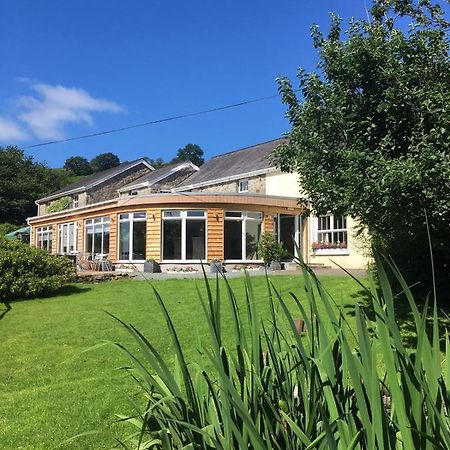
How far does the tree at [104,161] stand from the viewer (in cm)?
9617

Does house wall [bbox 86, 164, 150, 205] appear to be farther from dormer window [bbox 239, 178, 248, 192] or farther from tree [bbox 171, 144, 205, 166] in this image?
tree [bbox 171, 144, 205, 166]

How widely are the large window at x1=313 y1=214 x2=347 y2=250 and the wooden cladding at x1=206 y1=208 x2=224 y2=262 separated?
414 cm

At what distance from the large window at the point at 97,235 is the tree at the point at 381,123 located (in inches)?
704

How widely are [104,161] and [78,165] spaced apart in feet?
18.0

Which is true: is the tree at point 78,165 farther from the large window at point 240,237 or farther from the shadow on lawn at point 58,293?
the shadow on lawn at point 58,293

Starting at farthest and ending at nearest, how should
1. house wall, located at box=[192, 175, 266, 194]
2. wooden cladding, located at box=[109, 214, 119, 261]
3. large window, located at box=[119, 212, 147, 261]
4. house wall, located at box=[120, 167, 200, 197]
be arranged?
house wall, located at box=[120, 167, 200, 197], house wall, located at box=[192, 175, 266, 194], wooden cladding, located at box=[109, 214, 119, 261], large window, located at box=[119, 212, 147, 261]

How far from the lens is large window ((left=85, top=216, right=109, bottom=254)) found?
2464cm

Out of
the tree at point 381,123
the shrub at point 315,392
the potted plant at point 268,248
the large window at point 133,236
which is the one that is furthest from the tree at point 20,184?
the shrub at point 315,392

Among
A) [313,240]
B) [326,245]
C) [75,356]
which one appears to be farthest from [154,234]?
[75,356]

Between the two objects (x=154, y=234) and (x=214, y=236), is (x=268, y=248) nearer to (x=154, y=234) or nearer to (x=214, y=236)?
(x=214, y=236)

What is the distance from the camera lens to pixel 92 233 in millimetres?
26234

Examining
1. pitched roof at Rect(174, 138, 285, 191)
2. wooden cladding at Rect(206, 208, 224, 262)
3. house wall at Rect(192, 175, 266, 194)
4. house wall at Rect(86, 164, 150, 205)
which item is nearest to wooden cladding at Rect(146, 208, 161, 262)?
wooden cladding at Rect(206, 208, 224, 262)

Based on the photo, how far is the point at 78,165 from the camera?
9931 centimetres

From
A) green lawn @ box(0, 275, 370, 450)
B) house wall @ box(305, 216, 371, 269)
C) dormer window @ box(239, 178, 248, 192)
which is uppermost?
dormer window @ box(239, 178, 248, 192)
